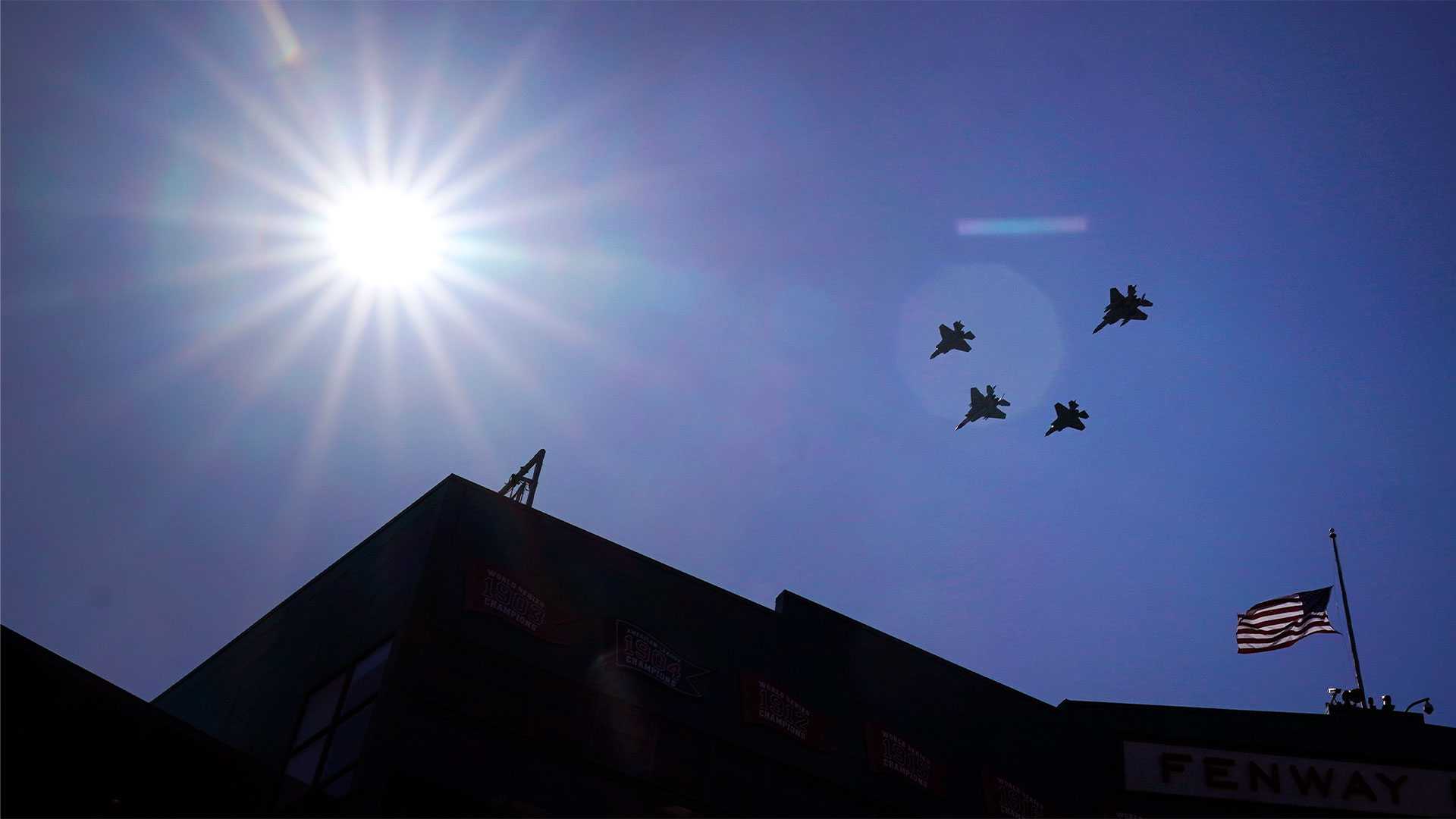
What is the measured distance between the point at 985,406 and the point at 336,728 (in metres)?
28.1

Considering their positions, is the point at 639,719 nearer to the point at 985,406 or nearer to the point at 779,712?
the point at 779,712

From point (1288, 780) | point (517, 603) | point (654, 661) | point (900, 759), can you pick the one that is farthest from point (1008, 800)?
point (517, 603)

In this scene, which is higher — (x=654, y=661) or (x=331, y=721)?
(x=654, y=661)

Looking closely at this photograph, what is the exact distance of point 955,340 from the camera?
45906 mm

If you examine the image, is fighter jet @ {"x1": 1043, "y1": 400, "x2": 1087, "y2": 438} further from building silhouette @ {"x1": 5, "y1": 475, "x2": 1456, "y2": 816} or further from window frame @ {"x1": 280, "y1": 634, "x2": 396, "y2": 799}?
window frame @ {"x1": 280, "y1": 634, "x2": 396, "y2": 799}

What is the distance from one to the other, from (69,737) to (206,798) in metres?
2.83

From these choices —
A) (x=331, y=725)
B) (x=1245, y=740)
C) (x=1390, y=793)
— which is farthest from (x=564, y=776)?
(x=1390, y=793)

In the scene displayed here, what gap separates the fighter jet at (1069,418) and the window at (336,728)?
88.5 feet

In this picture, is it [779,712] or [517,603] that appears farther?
[779,712]

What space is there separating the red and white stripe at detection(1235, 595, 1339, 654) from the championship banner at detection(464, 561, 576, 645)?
75.1ft

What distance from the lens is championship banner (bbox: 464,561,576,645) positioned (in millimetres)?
26438

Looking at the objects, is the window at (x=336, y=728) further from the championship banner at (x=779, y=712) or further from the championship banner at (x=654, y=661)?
the championship banner at (x=779, y=712)

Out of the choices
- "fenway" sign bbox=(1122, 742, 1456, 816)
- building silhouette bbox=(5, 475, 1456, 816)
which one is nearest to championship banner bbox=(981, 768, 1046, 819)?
building silhouette bbox=(5, 475, 1456, 816)

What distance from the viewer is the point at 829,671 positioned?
31.8 metres
